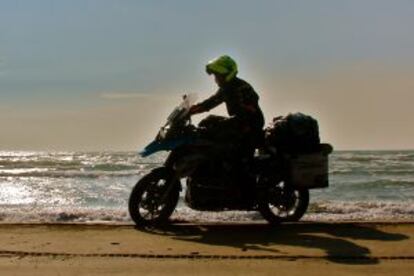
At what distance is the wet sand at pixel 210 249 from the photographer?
18.7 ft

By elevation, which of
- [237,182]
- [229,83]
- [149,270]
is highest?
[229,83]

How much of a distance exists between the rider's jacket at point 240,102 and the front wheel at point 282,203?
0.77 meters

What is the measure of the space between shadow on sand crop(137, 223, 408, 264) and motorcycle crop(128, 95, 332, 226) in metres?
0.23

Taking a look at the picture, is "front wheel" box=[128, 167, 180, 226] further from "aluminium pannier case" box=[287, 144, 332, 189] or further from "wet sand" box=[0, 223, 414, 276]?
"aluminium pannier case" box=[287, 144, 332, 189]

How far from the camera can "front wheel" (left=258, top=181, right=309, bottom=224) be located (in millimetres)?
8500

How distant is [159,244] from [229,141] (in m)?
1.80

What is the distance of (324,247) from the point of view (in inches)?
265

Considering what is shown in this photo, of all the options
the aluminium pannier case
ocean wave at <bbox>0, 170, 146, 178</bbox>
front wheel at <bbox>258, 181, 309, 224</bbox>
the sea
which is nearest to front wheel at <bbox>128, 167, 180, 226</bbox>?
the sea

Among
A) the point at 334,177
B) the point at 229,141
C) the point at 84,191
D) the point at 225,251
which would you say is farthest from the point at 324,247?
the point at 334,177

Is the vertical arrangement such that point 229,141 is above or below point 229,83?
below

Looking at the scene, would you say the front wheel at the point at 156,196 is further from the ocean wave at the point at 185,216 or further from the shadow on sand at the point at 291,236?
the ocean wave at the point at 185,216

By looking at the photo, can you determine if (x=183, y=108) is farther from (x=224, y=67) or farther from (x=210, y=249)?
(x=210, y=249)

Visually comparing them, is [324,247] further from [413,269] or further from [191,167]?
[191,167]

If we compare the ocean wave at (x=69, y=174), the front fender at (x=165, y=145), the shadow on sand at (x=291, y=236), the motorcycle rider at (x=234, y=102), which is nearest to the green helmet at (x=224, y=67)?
the motorcycle rider at (x=234, y=102)
